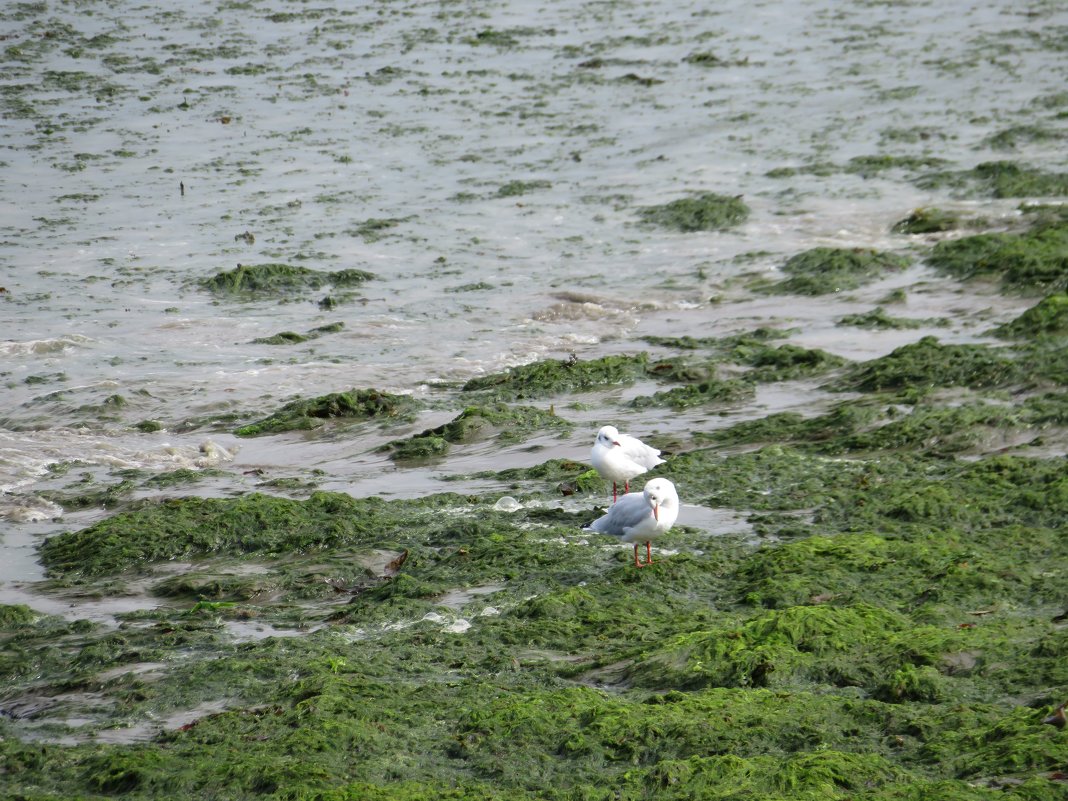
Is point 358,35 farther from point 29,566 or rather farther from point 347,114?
point 29,566

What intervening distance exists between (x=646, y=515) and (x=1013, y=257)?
6999 mm

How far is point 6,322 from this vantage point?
12.5 m

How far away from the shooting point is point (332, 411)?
34.0ft

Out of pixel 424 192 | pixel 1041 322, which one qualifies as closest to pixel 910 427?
pixel 1041 322

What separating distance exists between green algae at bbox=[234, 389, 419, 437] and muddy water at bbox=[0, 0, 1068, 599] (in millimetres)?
232

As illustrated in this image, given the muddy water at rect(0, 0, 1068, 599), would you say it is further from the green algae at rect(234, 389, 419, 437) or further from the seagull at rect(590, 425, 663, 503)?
the seagull at rect(590, 425, 663, 503)

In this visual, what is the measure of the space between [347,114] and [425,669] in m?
14.6

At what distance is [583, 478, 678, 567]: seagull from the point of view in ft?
22.9

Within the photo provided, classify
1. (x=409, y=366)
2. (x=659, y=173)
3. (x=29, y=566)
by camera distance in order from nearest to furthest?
(x=29, y=566) → (x=409, y=366) → (x=659, y=173)

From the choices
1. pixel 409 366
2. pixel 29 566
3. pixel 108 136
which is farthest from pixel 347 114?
pixel 29 566

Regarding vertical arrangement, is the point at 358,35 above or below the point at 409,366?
above

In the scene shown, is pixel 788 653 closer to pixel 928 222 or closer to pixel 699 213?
pixel 928 222

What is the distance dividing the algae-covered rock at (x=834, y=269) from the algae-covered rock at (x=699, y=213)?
1580 millimetres

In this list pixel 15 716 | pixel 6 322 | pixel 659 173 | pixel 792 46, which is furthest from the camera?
pixel 792 46
